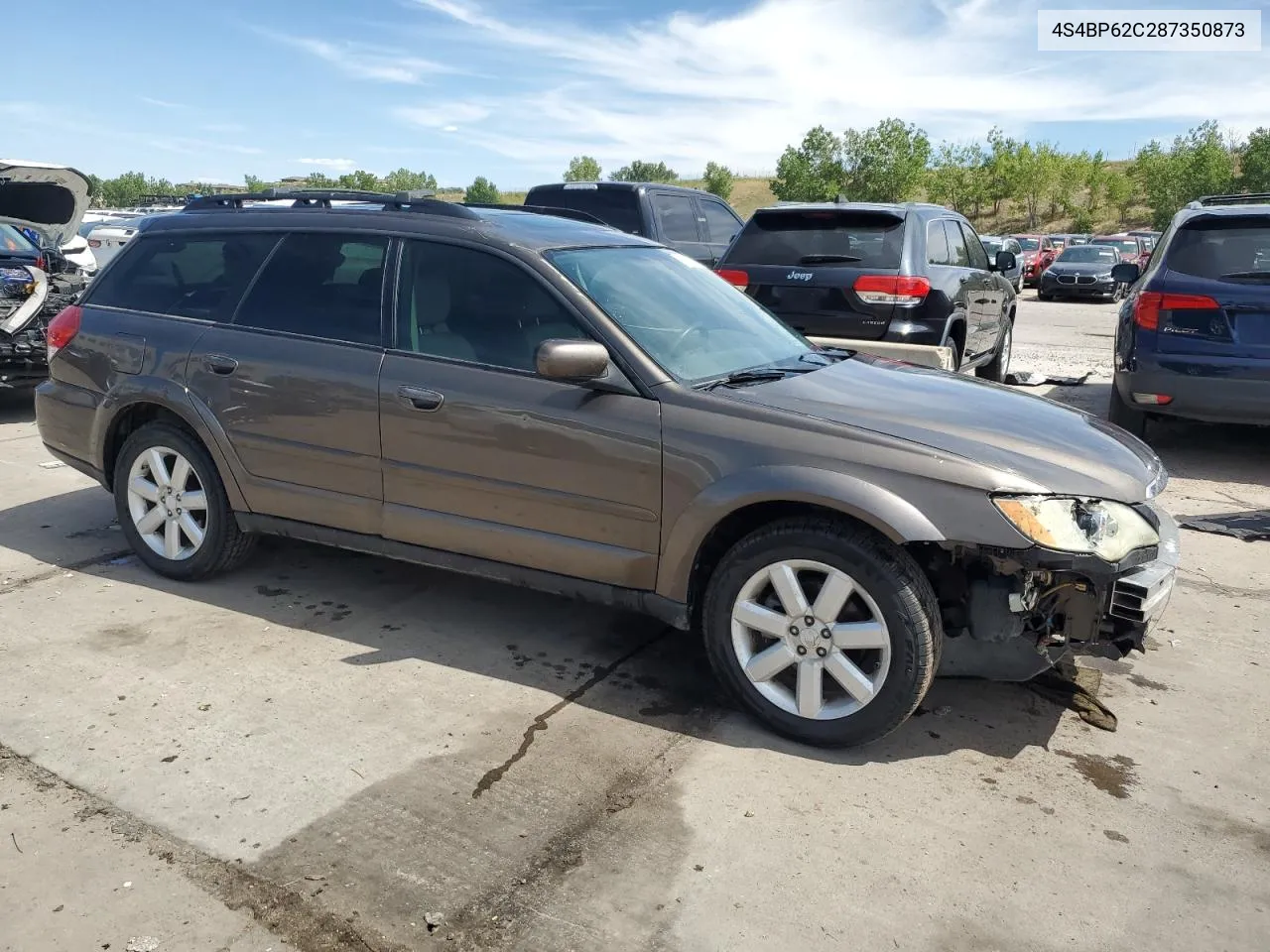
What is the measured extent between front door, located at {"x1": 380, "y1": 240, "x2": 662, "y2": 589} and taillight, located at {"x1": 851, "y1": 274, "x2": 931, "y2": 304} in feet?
12.6

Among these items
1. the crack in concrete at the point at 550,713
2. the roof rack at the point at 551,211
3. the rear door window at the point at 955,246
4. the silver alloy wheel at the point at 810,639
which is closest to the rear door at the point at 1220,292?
the rear door window at the point at 955,246

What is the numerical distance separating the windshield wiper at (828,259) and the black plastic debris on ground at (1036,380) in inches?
149

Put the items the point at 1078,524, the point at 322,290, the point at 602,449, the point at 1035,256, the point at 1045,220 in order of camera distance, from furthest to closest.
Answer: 1. the point at 1045,220
2. the point at 1035,256
3. the point at 322,290
4. the point at 602,449
5. the point at 1078,524

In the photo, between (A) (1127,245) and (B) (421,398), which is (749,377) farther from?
(A) (1127,245)

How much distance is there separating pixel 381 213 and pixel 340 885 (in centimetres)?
281

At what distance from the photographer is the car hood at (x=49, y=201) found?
9336 mm

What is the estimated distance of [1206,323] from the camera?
6.64m

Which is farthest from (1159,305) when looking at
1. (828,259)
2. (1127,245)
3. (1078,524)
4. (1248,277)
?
(1127,245)

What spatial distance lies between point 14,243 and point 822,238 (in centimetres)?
734

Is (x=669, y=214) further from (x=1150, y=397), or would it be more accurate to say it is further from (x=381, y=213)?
(x=381, y=213)

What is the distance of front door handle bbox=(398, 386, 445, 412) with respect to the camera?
3887 mm

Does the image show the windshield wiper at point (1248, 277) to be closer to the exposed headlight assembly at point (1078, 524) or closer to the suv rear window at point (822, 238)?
the suv rear window at point (822, 238)

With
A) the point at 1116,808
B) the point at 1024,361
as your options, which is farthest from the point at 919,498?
the point at 1024,361

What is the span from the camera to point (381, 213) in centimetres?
433
